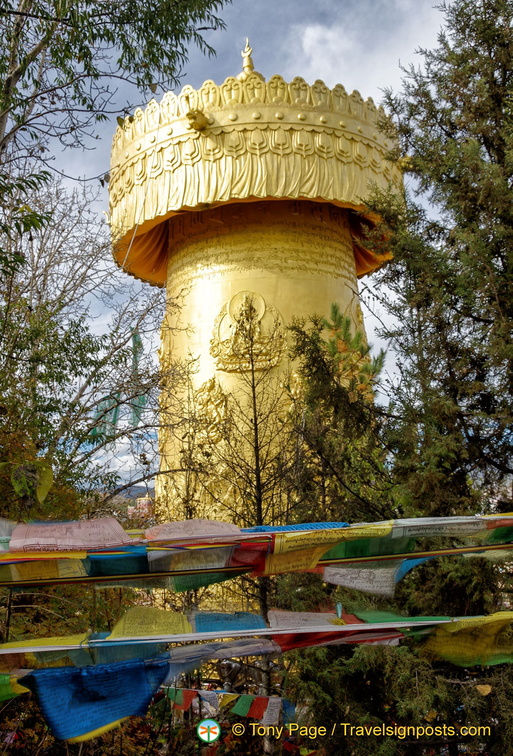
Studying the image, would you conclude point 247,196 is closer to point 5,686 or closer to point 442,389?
point 442,389

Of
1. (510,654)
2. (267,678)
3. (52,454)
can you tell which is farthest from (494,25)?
(267,678)

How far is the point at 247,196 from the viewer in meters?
9.68

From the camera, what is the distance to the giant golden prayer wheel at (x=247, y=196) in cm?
977

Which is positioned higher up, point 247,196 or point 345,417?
point 247,196

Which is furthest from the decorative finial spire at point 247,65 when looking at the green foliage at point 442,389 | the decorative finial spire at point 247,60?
the green foliage at point 442,389

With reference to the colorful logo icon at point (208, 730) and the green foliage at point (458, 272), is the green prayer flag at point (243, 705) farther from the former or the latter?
the green foliage at point (458, 272)

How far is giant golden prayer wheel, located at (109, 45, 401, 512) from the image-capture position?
9773 millimetres

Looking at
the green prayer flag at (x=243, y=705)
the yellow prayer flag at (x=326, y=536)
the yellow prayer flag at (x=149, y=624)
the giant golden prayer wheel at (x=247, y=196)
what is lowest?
the green prayer flag at (x=243, y=705)

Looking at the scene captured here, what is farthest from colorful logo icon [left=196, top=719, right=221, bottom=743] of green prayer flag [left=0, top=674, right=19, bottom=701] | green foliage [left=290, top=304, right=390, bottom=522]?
green prayer flag [left=0, top=674, right=19, bottom=701]

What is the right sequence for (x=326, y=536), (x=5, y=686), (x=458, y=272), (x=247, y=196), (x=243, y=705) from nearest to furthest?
1. (x=5, y=686)
2. (x=326, y=536)
3. (x=458, y=272)
4. (x=243, y=705)
5. (x=247, y=196)

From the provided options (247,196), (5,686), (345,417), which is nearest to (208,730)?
(345,417)

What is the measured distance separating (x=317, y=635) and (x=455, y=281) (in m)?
2.05

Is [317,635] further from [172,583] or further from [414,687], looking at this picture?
[414,687]

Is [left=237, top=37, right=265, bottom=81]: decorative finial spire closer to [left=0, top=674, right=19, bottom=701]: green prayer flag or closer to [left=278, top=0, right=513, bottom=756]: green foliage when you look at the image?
[left=278, top=0, right=513, bottom=756]: green foliage
